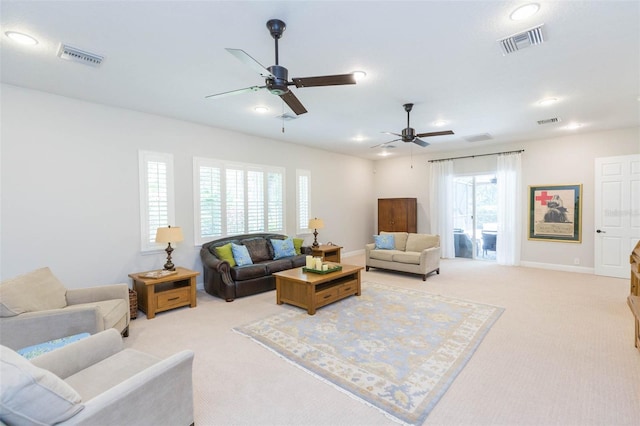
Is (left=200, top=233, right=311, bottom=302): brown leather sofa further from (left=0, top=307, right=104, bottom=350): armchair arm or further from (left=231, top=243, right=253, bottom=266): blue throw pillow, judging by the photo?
(left=0, top=307, right=104, bottom=350): armchair arm

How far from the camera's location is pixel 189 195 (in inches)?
206

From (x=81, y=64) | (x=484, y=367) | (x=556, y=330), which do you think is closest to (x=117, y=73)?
(x=81, y=64)

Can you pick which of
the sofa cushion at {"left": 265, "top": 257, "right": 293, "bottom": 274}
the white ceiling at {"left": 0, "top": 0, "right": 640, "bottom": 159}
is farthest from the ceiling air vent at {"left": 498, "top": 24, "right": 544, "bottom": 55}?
the sofa cushion at {"left": 265, "top": 257, "right": 293, "bottom": 274}

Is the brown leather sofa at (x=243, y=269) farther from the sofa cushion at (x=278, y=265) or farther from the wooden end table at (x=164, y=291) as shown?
the wooden end table at (x=164, y=291)

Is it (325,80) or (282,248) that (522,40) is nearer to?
(325,80)

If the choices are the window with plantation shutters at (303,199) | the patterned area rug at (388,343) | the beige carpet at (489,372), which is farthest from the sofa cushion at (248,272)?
the window with plantation shutters at (303,199)

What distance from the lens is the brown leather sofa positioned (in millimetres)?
4703

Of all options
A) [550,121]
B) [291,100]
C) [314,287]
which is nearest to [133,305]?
[314,287]

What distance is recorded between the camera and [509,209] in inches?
277

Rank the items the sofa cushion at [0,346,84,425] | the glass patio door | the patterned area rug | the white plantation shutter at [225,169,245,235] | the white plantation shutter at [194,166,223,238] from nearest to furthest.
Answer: the sofa cushion at [0,346,84,425] < the patterned area rug < the white plantation shutter at [194,166,223,238] < the white plantation shutter at [225,169,245,235] < the glass patio door

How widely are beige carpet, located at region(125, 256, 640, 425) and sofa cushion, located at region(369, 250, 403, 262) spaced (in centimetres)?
198

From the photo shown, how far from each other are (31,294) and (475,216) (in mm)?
8561

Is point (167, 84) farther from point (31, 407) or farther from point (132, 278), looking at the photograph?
point (31, 407)

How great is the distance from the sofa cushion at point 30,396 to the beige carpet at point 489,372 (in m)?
1.02
